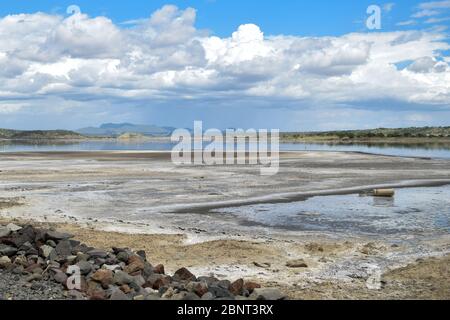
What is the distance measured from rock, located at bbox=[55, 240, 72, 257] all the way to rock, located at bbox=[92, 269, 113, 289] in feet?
6.44

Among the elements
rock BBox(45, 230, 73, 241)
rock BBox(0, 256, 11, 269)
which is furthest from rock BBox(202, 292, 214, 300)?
rock BBox(45, 230, 73, 241)

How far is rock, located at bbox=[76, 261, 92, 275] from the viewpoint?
11617mm

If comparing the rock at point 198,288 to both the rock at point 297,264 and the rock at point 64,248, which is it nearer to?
the rock at point 64,248

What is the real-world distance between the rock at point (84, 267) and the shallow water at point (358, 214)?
9.20m

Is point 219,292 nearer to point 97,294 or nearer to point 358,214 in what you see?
point 97,294

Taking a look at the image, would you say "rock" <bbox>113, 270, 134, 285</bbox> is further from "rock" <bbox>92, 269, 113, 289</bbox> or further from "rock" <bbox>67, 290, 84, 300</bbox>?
"rock" <bbox>67, 290, 84, 300</bbox>

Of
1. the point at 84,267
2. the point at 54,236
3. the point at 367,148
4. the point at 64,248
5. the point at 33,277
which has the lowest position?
the point at 33,277

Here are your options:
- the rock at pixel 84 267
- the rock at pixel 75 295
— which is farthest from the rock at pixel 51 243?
the rock at pixel 75 295

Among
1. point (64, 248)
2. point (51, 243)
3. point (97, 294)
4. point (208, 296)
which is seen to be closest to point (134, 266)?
point (97, 294)

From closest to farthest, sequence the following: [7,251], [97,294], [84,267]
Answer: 1. [97,294]
2. [84,267]
3. [7,251]

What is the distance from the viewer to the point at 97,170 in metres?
44.9

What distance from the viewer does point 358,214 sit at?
2245 centimetres

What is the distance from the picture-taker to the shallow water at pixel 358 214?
19.4 metres

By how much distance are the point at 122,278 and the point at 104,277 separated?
14.3 inches
